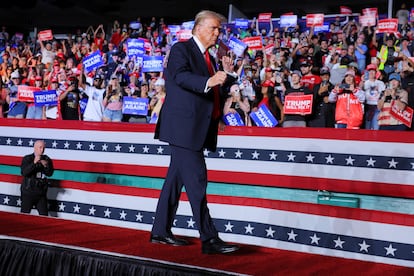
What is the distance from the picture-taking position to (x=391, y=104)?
7.01m

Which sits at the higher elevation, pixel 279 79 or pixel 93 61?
pixel 93 61

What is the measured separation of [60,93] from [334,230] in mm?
6046

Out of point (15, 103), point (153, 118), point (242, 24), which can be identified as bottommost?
point (153, 118)

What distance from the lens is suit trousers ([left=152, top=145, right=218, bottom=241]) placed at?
342cm

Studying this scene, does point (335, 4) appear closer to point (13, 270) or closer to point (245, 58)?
point (245, 58)

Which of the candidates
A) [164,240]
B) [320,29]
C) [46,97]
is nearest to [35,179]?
[46,97]

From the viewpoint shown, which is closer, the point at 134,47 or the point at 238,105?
the point at 238,105

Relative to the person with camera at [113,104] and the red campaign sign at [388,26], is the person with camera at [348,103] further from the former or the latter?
the person with camera at [113,104]

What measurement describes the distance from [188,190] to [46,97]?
257 inches

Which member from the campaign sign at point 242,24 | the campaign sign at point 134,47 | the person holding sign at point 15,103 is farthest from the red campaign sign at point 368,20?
the person holding sign at point 15,103

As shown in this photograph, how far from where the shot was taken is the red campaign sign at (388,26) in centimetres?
932

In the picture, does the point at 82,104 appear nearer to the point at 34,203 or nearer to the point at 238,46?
the point at 238,46

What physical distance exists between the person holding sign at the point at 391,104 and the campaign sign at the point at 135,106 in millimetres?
3495

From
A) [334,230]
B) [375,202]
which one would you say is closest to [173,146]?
[334,230]
